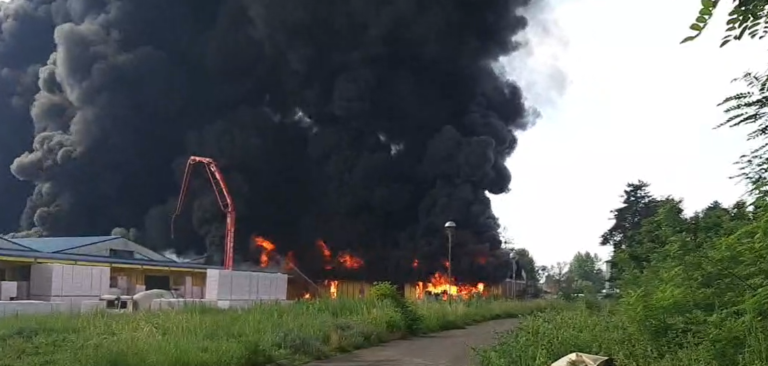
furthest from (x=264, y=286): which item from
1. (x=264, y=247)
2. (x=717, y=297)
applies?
(x=717, y=297)

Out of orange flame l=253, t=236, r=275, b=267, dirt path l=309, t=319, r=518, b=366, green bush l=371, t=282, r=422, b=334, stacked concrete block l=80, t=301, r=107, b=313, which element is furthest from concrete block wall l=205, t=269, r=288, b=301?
orange flame l=253, t=236, r=275, b=267

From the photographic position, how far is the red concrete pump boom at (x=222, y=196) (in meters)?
41.7

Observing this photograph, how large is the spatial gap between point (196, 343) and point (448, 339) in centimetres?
669

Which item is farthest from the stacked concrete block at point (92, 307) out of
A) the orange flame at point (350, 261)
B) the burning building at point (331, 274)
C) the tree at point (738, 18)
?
the orange flame at point (350, 261)

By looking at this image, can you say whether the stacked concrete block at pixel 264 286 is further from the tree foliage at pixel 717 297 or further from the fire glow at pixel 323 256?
the tree foliage at pixel 717 297

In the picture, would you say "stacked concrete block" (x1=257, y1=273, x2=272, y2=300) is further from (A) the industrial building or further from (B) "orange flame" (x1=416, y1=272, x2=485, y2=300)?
(B) "orange flame" (x1=416, y1=272, x2=485, y2=300)

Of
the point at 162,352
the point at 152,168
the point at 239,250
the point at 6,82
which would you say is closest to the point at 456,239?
the point at 239,250

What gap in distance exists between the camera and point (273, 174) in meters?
52.1

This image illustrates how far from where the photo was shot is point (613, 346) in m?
7.09

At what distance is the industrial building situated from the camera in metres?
26.7

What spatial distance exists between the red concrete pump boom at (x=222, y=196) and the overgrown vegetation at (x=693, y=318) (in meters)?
33.4

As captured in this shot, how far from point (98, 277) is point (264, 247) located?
19.7 m

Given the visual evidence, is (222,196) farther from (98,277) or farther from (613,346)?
(613,346)

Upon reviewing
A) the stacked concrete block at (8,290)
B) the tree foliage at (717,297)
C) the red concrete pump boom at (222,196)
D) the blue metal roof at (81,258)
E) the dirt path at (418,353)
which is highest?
the red concrete pump boom at (222,196)
